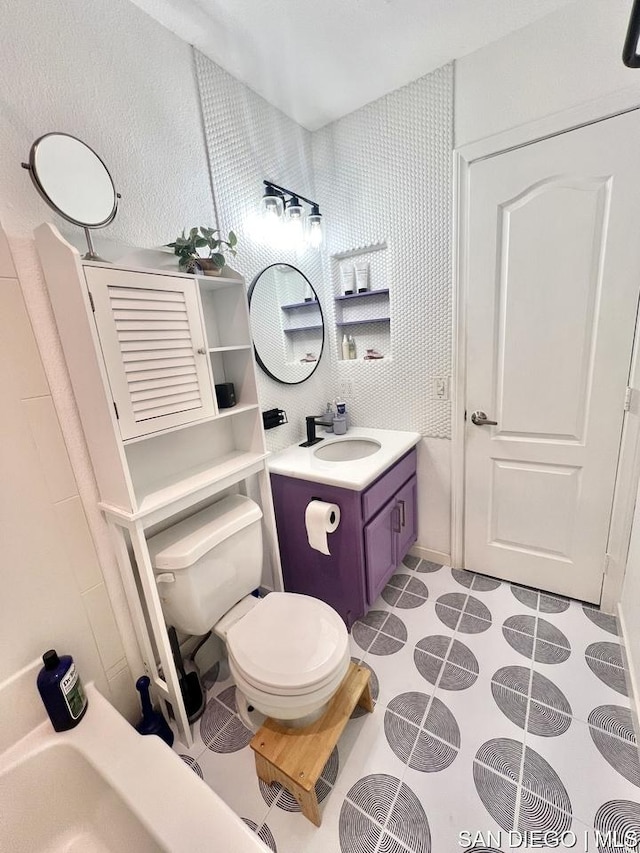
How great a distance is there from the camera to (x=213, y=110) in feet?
4.50

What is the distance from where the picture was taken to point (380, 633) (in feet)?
5.25

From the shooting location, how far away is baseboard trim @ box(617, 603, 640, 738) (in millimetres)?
1147

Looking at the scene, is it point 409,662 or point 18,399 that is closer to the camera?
point 18,399

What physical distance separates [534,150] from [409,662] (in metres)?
2.12

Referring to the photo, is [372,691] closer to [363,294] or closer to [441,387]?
[441,387]

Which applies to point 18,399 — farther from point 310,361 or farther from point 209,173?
point 310,361

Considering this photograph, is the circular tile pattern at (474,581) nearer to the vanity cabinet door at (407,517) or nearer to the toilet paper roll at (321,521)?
the vanity cabinet door at (407,517)

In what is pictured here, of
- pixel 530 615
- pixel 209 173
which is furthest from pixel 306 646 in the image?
pixel 209 173

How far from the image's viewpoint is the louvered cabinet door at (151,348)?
927 mm

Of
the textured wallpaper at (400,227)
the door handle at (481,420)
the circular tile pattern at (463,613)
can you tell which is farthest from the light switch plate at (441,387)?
the circular tile pattern at (463,613)

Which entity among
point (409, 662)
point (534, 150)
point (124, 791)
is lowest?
point (409, 662)

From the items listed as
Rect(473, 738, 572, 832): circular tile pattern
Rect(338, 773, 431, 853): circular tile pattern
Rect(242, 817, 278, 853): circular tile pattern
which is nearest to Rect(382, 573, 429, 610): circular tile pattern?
Rect(473, 738, 572, 832): circular tile pattern

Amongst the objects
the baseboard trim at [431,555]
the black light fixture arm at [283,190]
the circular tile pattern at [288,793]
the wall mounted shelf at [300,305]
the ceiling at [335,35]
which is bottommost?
the circular tile pattern at [288,793]

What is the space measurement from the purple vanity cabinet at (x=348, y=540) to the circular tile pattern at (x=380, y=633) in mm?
75
